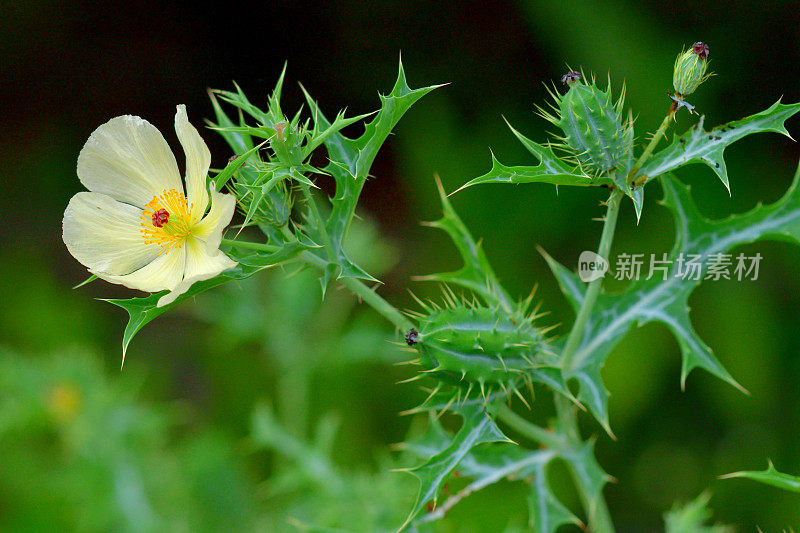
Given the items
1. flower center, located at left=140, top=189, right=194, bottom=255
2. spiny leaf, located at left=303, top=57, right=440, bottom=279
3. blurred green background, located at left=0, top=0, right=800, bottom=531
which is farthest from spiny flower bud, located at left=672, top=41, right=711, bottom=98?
blurred green background, located at left=0, top=0, right=800, bottom=531

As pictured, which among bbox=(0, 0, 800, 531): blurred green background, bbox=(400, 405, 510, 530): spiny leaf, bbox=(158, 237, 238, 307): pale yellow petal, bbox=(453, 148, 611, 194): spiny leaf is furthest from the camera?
bbox=(0, 0, 800, 531): blurred green background

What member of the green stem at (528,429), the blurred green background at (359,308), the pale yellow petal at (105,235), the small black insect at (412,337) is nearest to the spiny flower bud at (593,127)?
the small black insect at (412,337)

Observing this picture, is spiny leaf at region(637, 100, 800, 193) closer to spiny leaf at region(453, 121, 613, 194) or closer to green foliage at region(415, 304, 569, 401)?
spiny leaf at region(453, 121, 613, 194)

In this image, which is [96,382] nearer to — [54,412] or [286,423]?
[54,412]

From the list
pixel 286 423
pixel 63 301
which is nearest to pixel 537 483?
pixel 286 423

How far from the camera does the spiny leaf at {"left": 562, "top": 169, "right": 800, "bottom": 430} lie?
1396 millimetres

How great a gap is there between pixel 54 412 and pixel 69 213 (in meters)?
1.40

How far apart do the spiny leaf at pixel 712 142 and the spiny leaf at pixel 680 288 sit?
23 cm

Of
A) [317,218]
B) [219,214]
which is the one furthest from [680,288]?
[219,214]

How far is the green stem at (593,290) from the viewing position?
123 cm

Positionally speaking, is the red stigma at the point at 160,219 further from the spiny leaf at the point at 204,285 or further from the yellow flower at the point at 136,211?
the spiny leaf at the point at 204,285

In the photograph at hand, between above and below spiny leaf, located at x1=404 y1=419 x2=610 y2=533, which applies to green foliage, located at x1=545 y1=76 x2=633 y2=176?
above

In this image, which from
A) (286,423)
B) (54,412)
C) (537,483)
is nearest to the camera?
(537,483)

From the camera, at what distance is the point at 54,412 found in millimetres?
2393
